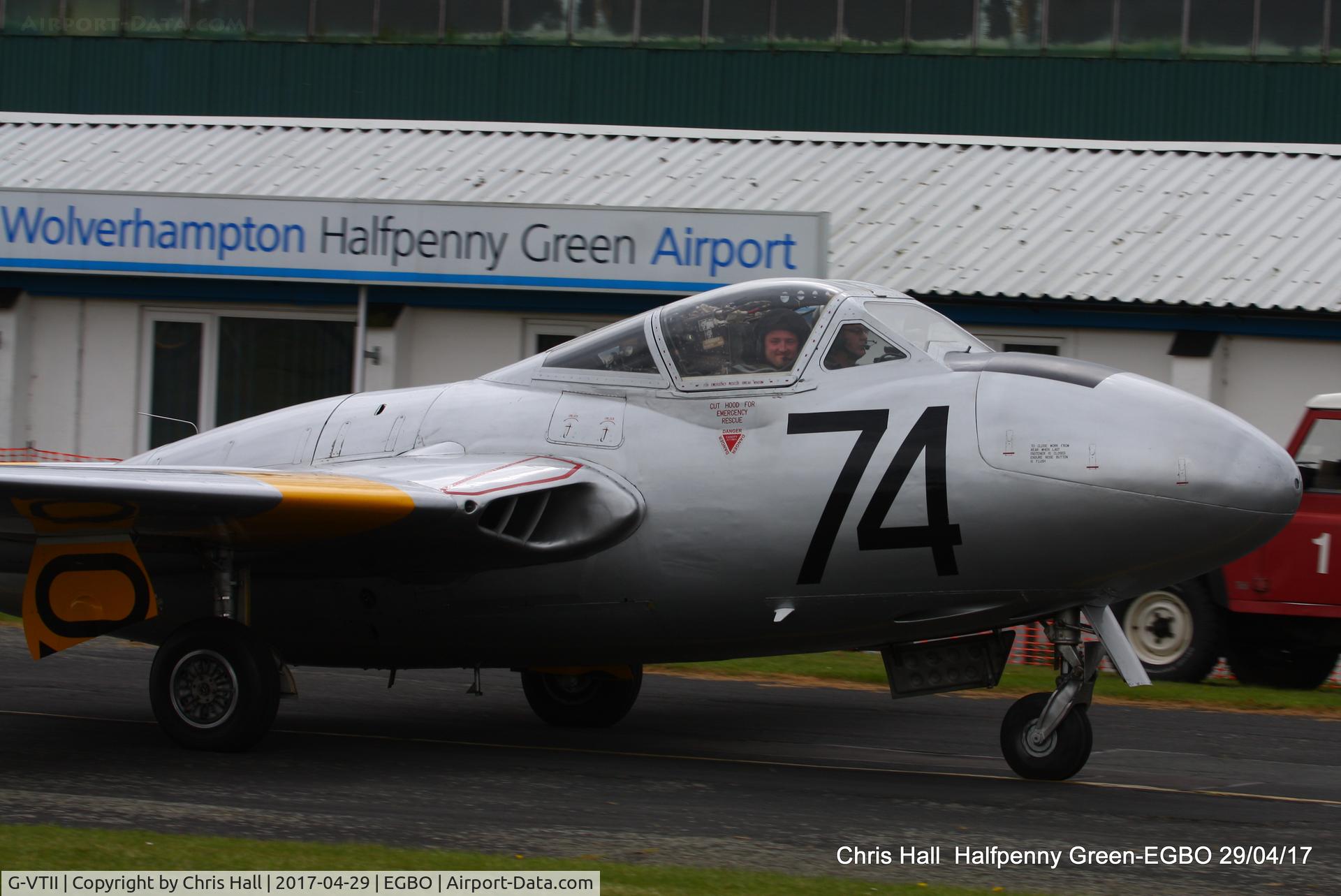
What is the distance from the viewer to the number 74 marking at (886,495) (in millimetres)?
8695

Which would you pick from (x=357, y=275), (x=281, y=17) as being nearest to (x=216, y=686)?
(x=357, y=275)

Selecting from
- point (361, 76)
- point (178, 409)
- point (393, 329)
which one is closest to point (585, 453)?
point (393, 329)

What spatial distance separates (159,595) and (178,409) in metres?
12.1

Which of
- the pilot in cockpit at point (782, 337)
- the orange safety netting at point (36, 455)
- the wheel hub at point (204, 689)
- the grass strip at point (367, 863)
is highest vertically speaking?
the pilot in cockpit at point (782, 337)

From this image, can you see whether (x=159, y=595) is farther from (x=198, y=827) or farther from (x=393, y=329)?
(x=393, y=329)

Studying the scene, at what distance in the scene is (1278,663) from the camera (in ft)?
51.5

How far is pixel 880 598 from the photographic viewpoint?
902cm

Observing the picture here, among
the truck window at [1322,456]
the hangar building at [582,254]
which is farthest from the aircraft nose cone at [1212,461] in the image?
the hangar building at [582,254]

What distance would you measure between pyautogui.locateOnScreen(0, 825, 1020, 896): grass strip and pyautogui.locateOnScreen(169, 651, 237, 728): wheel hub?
256cm

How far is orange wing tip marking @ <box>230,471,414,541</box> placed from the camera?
877 cm

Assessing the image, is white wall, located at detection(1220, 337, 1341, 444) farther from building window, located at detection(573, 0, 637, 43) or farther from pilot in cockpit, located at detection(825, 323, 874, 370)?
building window, located at detection(573, 0, 637, 43)

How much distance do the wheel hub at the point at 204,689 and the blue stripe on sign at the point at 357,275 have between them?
10.2 m

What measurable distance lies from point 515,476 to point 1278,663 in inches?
383

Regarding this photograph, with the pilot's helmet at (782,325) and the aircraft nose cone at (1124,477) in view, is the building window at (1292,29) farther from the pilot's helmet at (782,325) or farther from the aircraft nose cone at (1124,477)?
the aircraft nose cone at (1124,477)
